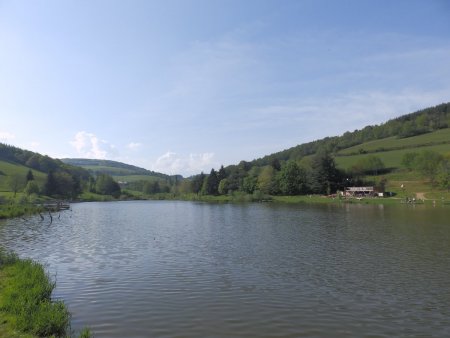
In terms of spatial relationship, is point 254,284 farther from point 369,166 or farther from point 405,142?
→ point 405,142

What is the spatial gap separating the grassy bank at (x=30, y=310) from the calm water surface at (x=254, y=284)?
47.6 inches

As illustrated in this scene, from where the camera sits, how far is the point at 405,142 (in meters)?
178

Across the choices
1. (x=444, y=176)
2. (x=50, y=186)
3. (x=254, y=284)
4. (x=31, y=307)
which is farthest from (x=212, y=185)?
(x=31, y=307)

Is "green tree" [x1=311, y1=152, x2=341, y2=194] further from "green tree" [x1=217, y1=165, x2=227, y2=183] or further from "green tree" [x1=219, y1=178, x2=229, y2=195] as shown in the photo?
"green tree" [x1=217, y1=165, x2=227, y2=183]

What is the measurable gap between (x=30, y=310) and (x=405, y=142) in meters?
187

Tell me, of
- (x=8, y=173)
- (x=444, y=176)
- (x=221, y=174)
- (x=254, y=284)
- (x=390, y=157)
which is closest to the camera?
(x=254, y=284)

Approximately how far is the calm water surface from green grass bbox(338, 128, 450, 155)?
140 meters

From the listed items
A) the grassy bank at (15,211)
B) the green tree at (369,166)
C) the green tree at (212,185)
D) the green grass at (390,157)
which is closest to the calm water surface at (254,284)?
the grassy bank at (15,211)

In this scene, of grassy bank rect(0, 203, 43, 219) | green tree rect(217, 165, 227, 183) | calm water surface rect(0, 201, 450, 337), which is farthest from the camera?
green tree rect(217, 165, 227, 183)

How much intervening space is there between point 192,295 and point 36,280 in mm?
7239

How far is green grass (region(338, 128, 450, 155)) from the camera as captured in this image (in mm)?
163750

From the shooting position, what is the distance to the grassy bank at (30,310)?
12.8m

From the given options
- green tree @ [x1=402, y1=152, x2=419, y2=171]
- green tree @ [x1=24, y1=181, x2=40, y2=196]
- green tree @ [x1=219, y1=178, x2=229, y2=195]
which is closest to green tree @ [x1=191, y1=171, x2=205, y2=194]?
green tree @ [x1=219, y1=178, x2=229, y2=195]

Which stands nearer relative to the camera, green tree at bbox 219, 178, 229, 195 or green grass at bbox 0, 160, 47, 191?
green grass at bbox 0, 160, 47, 191
